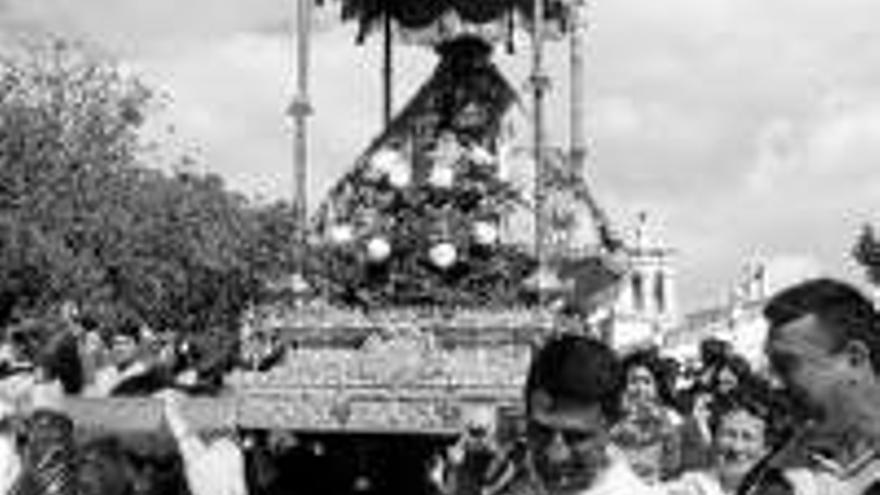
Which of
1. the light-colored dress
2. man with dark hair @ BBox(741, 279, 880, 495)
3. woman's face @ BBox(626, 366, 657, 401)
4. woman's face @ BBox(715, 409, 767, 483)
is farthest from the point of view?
woman's face @ BBox(626, 366, 657, 401)

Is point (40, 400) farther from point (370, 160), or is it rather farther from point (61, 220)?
point (61, 220)

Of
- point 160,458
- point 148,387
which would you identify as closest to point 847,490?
point 160,458

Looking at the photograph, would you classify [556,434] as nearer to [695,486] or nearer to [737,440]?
[695,486]

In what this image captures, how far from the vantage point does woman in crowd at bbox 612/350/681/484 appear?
9.12m

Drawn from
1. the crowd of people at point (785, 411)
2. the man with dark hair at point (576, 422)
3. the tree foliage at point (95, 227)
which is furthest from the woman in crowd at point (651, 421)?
the tree foliage at point (95, 227)

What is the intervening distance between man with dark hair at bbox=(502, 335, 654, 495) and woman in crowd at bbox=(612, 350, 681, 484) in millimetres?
3329

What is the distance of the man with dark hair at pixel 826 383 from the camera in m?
3.86

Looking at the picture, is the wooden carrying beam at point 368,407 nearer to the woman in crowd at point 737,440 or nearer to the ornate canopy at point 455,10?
the ornate canopy at point 455,10

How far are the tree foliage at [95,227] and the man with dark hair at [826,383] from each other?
112ft

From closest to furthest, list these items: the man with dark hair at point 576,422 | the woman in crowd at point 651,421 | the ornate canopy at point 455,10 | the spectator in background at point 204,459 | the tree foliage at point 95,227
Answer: the man with dark hair at point 576,422, the spectator in background at point 204,459, the woman in crowd at point 651,421, the ornate canopy at point 455,10, the tree foliage at point 95,227

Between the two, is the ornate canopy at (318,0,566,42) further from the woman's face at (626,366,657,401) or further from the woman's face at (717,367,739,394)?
the woman's face at (717,367,739,394)

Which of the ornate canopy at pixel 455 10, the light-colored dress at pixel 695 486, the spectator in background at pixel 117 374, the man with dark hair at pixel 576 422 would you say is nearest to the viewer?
the man with dark hair at pixel 576 422

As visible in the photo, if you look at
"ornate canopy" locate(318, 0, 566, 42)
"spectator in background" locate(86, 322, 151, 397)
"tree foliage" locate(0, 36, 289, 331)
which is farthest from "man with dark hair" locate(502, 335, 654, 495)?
"tree foliage" locate(0, 36, 289, 331)

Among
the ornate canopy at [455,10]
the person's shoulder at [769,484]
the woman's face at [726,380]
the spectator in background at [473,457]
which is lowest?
the spectator in background at [473,457]
